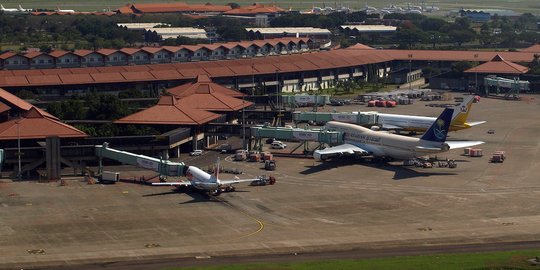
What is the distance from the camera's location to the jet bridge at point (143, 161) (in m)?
116

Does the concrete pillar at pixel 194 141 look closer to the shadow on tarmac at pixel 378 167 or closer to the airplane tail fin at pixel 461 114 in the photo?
the shadow on tarmac at pixel 378 167

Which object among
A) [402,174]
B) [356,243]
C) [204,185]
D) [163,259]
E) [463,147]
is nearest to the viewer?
[163,259]

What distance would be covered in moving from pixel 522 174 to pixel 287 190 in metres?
28.0

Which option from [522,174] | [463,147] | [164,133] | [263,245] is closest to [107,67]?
[164,133]

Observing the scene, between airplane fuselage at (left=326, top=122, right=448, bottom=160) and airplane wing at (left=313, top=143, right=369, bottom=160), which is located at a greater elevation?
airplane fuselage at (left=326, top=122, right=448, bottom=160)

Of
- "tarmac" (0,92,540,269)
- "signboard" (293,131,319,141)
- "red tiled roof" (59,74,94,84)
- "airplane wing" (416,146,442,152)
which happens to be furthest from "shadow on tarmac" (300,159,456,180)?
"red tiled roof" (59,74,94,84)

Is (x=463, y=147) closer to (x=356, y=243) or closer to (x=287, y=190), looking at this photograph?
(x=287, y=190)

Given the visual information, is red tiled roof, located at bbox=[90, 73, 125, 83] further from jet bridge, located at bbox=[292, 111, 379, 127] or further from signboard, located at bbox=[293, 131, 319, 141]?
signboard, located at bbox=[293, 131, 319, 141]

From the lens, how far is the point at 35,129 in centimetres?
12575

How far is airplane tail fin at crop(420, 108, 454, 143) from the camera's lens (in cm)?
12088

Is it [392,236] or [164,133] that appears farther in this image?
[164,133]

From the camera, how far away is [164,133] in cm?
13438

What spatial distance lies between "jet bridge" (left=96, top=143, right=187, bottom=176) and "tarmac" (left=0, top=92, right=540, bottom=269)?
199 centimetres

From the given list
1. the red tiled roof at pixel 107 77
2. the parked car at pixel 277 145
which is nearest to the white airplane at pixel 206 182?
the parked car at pixel 277 145
